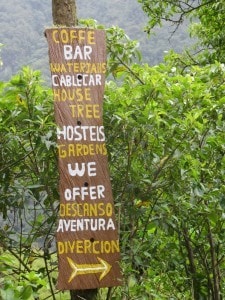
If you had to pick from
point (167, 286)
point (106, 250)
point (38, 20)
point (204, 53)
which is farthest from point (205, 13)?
point (38, 20)

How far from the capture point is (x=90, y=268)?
8.07 feet

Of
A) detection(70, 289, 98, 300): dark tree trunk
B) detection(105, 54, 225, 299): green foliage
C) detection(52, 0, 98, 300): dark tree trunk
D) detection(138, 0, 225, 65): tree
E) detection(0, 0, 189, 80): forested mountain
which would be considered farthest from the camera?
detection(0, 0, 189, 80): forested mountain

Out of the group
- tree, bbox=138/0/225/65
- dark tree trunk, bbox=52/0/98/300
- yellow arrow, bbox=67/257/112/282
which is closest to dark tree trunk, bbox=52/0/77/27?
dark tree trunk, bbox=52/0/98/300

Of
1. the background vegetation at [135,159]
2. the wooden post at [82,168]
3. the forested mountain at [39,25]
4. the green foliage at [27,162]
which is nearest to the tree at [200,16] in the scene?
the background vegetation at [135,159]

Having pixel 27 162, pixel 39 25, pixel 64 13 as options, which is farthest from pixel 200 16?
pixel 39 25

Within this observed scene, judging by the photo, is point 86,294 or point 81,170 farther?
point 86,294

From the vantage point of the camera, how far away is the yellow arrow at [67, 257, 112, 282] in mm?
2436

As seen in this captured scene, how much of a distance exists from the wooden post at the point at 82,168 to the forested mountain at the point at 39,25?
6688cm

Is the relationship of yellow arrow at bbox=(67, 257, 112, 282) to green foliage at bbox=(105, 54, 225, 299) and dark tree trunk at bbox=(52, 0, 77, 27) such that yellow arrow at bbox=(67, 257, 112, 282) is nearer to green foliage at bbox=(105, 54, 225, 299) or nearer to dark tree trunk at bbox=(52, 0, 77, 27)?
green foliage at bbox=(105, 54, 225, 299)

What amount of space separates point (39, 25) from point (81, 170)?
296 feet

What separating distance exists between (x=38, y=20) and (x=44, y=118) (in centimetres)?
9315

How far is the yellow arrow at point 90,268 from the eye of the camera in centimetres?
244

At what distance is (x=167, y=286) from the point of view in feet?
10.7

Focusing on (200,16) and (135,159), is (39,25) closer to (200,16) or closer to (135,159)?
(200,16)
